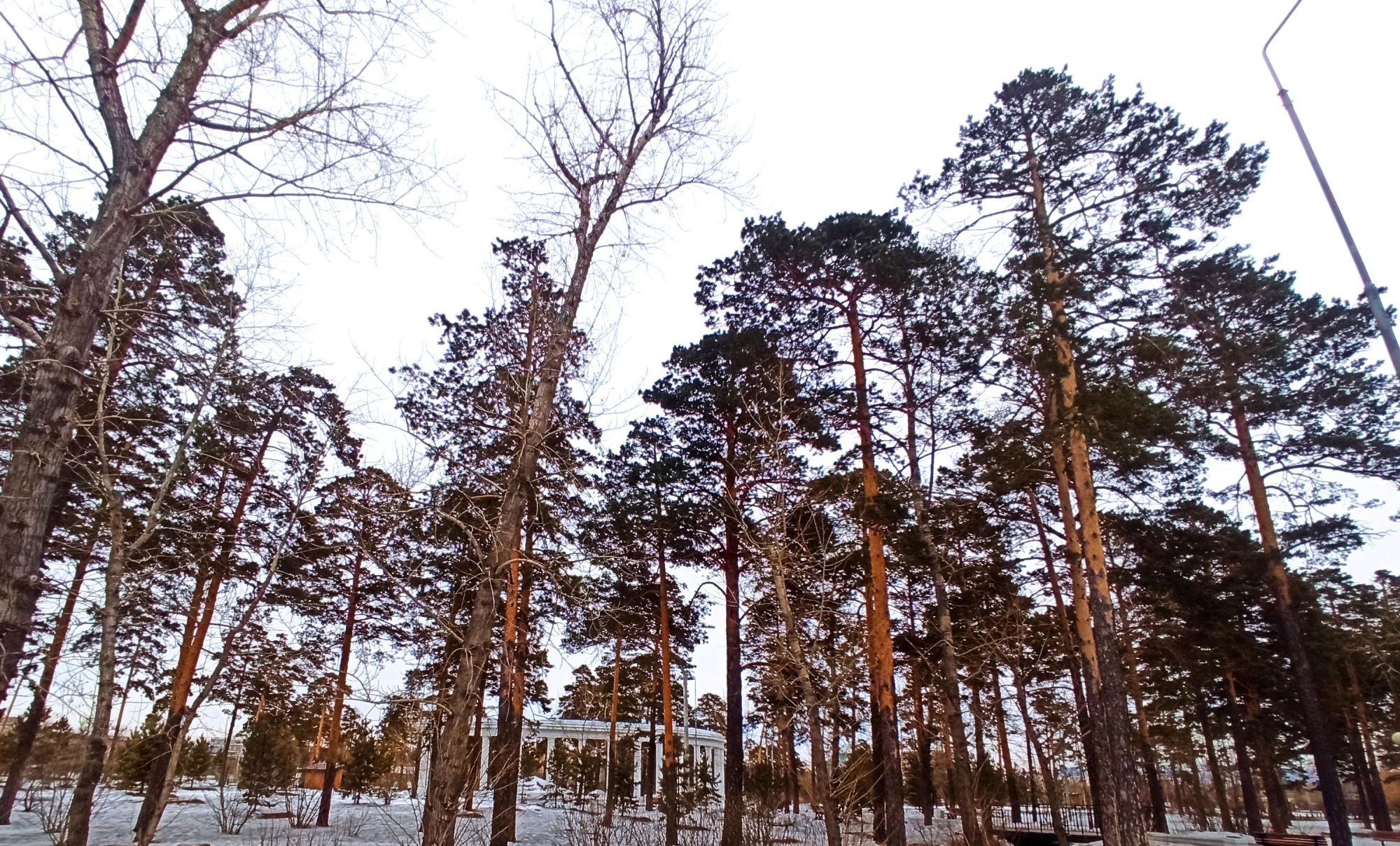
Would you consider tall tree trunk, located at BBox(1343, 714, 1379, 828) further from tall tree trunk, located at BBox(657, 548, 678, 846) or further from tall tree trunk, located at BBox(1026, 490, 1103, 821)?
tall tree trunk, located at BBox(657, 548, 678, 846)

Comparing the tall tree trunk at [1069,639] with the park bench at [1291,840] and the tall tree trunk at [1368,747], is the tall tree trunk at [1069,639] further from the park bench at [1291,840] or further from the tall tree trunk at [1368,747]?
the tall tree trunk at [1368,747]

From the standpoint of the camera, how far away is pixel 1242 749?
22.0 meters

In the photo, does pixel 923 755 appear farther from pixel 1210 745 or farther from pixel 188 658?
pixel 188 658

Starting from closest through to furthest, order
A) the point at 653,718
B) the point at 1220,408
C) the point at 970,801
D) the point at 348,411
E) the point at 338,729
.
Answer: the point at 348,411 < the point at 970,801 < the point at 1220,408 < the point at 338,729 < the point at 653,718

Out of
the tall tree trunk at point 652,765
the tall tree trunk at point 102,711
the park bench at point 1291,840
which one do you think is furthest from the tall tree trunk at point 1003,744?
the tall tree trunk at point 102,711

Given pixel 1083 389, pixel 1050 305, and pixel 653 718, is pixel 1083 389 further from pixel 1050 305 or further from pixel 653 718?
pixel 653 718

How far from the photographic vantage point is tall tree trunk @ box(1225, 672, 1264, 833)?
2003cm

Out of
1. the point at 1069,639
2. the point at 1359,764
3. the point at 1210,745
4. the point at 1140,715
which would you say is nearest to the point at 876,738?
the point at 1069,639

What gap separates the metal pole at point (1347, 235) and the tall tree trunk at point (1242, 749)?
18777mm

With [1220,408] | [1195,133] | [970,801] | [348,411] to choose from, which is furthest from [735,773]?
[1195,133]

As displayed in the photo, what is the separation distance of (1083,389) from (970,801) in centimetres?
786

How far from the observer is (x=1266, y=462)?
14.9 metres

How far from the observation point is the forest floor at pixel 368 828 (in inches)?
306

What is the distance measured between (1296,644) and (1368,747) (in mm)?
17330
